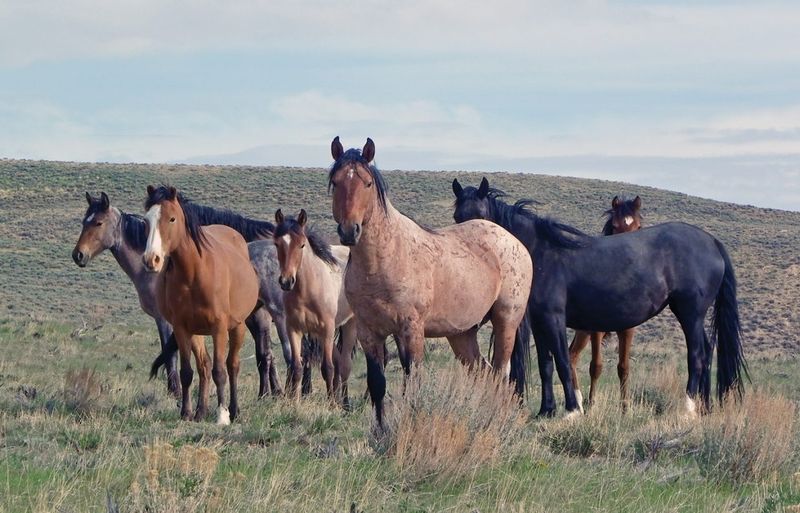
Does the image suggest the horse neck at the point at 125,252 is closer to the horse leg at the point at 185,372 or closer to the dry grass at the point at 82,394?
the dry grass at the point at 82,394

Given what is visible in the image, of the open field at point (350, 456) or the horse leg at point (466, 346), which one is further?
the horse leg at point (466, 346)

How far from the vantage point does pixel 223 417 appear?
9945 mm

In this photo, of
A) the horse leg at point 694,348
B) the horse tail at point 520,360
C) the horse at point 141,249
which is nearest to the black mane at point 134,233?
the horse at point 141,249

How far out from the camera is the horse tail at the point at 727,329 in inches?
455

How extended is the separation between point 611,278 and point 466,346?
2180mm

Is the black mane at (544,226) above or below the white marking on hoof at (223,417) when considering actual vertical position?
above

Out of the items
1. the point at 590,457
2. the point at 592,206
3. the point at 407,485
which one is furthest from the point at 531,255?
the point at 592,206

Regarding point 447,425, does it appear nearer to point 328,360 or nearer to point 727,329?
point 328,360

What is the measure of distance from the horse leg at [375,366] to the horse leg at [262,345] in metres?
4.53

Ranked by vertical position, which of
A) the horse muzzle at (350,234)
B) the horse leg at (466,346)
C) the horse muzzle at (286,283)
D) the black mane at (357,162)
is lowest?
the horse leg at (466,346)

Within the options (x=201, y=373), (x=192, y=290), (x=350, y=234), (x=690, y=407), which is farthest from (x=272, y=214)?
(x=350, y=234)

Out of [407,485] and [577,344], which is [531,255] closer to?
[577,344]

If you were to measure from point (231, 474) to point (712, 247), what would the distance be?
6904 millimetres

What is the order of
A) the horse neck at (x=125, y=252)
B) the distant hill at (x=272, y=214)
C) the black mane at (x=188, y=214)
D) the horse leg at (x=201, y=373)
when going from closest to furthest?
the black mane at (x=188, y=214) → the horse leg at (x=201, y=373) → the horse neck at (x=125, y=252) → the distant hill at (x=272, y=214)
